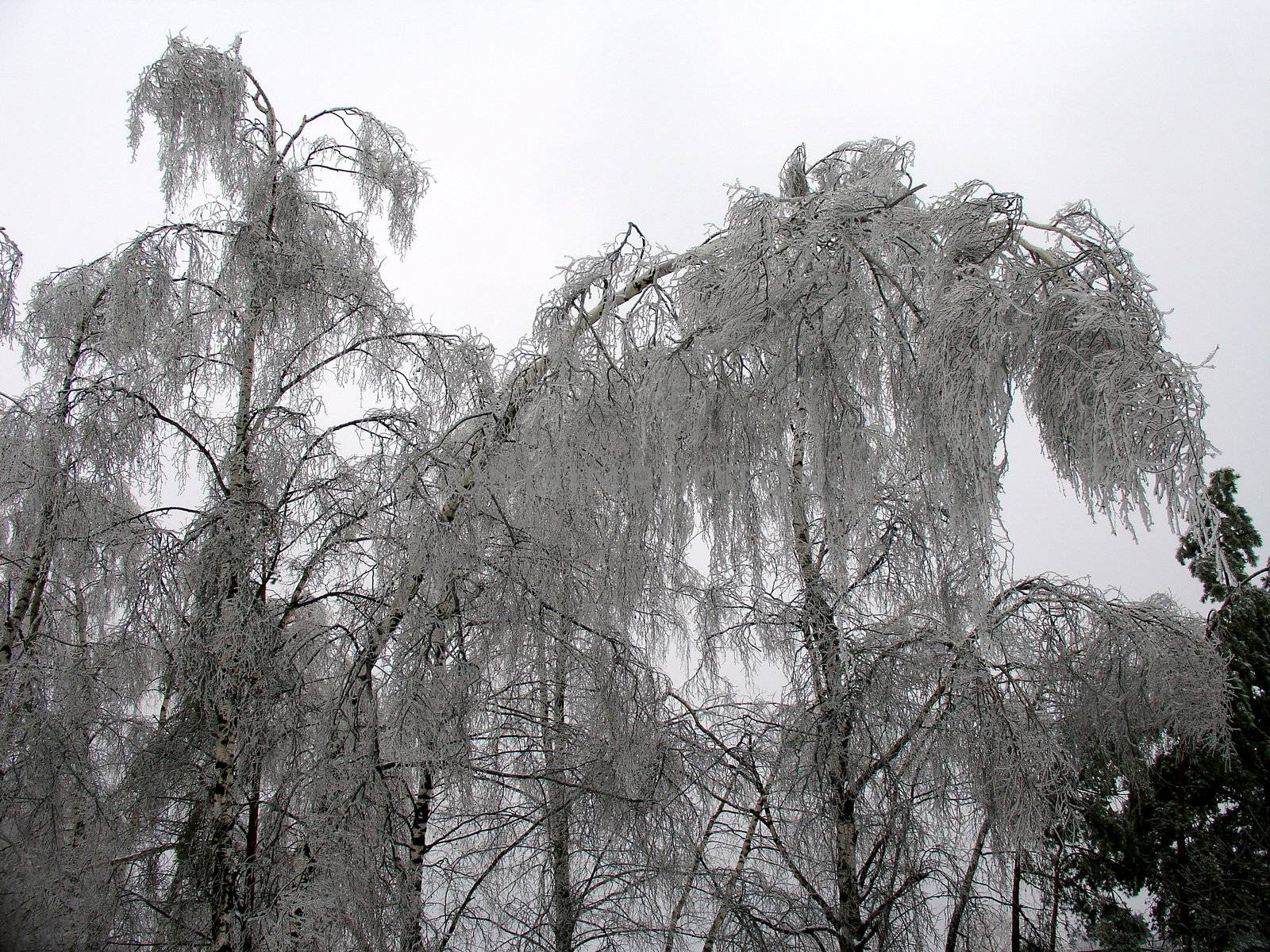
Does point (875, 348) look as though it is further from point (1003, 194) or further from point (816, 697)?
point (816, 697)

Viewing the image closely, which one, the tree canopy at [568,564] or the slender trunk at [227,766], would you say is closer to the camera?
the tree canopy at [568,564]

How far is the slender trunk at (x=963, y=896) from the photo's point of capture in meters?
4.94

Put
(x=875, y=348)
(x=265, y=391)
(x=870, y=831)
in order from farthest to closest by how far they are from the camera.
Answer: (x=870, y=831)
(x=265, y=391)
(x=875, y=348)

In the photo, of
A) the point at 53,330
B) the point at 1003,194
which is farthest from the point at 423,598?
the point at 53,330

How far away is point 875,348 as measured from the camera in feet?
9.50

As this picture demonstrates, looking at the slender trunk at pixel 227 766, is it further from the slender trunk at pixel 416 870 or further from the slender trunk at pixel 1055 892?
the slender trunk at pixel 1055 892

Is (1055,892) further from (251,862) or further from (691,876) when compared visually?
(251,862)

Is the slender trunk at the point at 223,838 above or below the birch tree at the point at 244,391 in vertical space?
below

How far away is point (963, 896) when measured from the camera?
4.93 metres

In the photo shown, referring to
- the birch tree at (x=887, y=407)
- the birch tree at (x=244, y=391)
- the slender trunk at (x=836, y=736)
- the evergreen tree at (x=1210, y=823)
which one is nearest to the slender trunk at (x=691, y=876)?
the birch tree at (x=887, y=407)

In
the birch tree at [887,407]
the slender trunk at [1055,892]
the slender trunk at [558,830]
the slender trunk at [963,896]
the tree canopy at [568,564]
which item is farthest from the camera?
the slender trunk at [1055,892]

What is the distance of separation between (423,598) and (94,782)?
2.54m

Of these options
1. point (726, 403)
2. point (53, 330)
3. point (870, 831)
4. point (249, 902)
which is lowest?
point (249, 902)

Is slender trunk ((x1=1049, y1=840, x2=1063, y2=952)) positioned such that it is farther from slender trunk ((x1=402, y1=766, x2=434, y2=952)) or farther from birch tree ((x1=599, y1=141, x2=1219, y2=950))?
slender trunk ((x1=402, y1=766, x2=434, y2=952))
